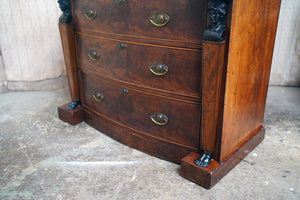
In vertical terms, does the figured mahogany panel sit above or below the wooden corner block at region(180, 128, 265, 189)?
above

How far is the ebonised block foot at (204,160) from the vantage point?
4.70 ft

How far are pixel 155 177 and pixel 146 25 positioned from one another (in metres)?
0.79

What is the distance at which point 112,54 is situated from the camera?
168cm

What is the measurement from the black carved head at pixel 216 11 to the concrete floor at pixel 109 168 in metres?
0.82

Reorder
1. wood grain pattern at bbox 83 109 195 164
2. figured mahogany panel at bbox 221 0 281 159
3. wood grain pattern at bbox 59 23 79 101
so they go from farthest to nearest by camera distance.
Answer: wood grain pattern at bbox 59 23 79 101 → wood grain pattern at bbox 83 109 195 164 → figured mahogany panel at bbox 221 0 281 159

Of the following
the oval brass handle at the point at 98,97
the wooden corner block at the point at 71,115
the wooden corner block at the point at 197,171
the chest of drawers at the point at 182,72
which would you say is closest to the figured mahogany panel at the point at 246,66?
the chest of drawers at the point at 182,72

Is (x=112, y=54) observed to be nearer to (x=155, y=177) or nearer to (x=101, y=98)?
(x=101, y=98)

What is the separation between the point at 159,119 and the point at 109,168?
15.6 inches

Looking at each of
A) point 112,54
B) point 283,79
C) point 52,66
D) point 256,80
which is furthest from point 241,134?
point 52,66

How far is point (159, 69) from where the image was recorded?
1460 mm

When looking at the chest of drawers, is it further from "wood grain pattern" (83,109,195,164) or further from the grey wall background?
the grey wall background

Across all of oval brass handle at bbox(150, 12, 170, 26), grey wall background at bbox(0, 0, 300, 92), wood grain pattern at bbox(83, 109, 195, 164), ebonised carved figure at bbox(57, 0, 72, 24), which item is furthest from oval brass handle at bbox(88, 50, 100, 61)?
grey wall background at bbox(0, 0, 300, 92)

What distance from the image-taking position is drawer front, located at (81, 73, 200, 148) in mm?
1485

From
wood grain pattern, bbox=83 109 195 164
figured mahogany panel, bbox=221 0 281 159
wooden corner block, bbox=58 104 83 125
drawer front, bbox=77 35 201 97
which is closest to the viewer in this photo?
figured mahogany panel, bbox=221 0 281 159
